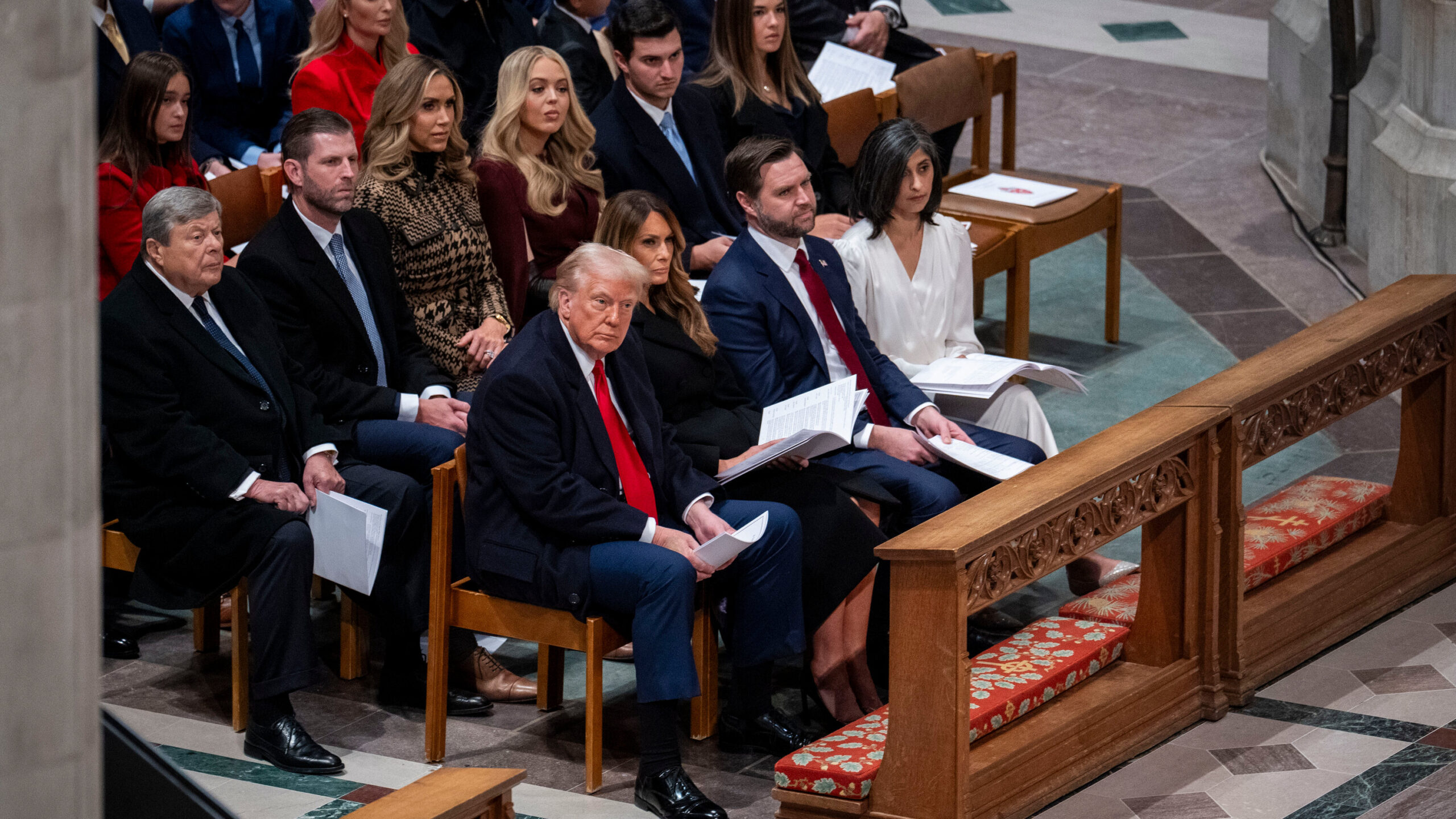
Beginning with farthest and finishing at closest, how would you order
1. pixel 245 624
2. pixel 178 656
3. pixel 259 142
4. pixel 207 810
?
pixel 259 142
pixel 178 656
pixel 245 624
pixel 207 810

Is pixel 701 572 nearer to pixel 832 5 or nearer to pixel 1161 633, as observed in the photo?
pixel 1161 633

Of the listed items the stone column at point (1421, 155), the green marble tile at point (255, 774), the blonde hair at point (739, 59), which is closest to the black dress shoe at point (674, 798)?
the green marble tile at point (255, 774)

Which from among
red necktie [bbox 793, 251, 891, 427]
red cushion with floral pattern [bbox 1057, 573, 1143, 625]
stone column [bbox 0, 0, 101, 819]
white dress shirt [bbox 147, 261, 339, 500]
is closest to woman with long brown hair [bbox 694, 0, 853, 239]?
red necktie [bbox 793, 251, 891, 427]

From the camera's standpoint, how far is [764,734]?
13.3 feet

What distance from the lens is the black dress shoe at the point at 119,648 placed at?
4480 millimetres

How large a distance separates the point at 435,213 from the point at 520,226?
0.31m

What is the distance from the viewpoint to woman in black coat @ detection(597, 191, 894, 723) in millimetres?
4137

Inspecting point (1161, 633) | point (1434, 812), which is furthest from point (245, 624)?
point (1434, 812)

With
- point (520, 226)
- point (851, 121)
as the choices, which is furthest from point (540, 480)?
point (851, 121)

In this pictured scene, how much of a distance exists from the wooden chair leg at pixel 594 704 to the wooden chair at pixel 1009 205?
2.77 meters

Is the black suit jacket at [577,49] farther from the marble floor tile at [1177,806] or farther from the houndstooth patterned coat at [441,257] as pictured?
the marble floor tile at [1177,806]

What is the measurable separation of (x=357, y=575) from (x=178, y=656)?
78 cm

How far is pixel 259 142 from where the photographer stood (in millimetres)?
5719

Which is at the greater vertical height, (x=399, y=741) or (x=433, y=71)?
(x=433, y=71)
